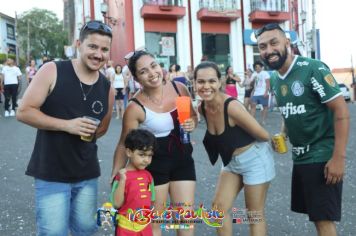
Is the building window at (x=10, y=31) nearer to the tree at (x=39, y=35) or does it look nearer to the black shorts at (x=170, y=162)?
the tree at (x=39, y=35)

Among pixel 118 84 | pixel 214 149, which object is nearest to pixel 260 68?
pixel 118 84

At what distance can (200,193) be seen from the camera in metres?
5.61

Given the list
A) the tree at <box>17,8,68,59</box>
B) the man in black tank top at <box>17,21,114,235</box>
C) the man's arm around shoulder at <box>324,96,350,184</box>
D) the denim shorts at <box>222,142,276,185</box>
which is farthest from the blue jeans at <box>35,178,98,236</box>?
the tree at <box>17,8,68,59</box>

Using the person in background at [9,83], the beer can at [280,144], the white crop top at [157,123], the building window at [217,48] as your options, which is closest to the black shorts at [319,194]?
the beer can at [280,144]

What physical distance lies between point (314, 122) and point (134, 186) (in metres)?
1.45

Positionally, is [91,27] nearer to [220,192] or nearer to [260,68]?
[220,192]

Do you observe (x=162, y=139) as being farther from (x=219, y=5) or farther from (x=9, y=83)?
(x=219, y=5)

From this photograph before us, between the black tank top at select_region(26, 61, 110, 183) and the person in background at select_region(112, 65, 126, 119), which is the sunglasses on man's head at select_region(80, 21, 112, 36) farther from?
the person in background at select_region(112, 65, 126, 119)

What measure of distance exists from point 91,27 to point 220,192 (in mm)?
1763

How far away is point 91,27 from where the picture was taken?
299 cm

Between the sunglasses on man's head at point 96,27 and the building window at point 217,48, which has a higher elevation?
the building window at point 217,48

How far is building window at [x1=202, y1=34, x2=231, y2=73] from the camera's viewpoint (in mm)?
23375

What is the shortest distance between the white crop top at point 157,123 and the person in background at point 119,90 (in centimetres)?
971

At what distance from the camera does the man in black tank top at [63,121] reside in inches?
112
